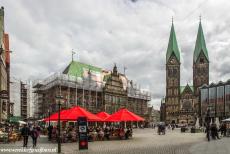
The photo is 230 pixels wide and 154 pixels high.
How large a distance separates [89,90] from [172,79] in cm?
6353

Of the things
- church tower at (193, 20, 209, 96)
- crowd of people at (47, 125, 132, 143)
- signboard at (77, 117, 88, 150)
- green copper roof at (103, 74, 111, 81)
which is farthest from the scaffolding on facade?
signboard at (77, 117, 88, 150)

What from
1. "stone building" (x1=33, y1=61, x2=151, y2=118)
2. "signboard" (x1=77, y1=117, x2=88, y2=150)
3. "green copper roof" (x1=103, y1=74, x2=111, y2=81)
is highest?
"green copper roof" (x1=103, y1=74, x2=111, y2=81)

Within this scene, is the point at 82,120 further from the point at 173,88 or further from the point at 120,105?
the point at 173,88

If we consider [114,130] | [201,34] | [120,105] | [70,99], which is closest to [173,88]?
[201,34]

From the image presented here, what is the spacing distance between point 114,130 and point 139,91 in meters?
95.6

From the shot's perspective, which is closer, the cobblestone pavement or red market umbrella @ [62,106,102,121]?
the cobblestone pavement

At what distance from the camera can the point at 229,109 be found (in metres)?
124

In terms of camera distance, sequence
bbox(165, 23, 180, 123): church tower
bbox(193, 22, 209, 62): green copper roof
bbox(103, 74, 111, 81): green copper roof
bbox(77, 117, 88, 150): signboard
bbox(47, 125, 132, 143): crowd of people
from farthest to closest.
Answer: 1. bbox(165, 23, 180, 123): church tower
2. bbox(193, 22, 209, 62): green copper roof
3. bbox(103, 74, 111, 81): green copper roof
4. bbox(47, 125, 132, 143): crowd of people
5. bbox(77, 117, 88, 150): signboard

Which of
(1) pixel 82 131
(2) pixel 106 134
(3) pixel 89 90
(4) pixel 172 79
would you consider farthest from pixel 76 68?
(1) pixel 82 131

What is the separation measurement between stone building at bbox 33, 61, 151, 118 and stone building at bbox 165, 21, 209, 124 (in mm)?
32266

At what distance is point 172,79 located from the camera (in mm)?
165500

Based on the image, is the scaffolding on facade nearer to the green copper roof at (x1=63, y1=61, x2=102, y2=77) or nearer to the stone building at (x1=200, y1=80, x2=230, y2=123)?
the green copper roof at (x1=63, y1=61, x2=102, y2=77)

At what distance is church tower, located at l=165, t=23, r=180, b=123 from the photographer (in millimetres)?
163750

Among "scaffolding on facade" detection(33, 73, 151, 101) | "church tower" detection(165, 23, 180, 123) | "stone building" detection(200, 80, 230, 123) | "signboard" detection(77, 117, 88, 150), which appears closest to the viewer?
"signboard" detection(77, 117, 88, 150)
